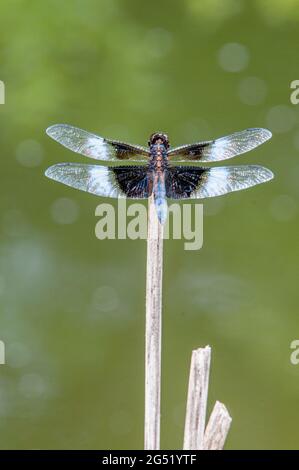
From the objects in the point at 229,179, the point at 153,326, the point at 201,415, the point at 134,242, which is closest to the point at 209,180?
the point at 229,179

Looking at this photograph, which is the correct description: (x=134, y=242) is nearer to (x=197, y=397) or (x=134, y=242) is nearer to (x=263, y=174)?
(x=263, y=174)

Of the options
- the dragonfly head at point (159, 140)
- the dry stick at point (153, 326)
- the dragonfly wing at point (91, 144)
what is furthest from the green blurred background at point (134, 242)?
the dry stick at point (153, 326)

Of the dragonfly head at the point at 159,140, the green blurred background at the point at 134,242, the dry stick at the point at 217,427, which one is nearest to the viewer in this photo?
the dry stick at the point at 217,427

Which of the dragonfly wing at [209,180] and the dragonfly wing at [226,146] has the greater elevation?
the dragonfly wing at [226,146]

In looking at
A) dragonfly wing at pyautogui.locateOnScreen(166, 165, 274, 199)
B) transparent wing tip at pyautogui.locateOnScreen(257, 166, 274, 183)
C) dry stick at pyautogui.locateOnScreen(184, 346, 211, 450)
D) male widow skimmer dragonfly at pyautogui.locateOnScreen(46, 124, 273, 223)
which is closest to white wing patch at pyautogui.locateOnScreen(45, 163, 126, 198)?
male widow skimmer dragonfly at pyautogui.locateOnScreen(46, 124, 273, 223)

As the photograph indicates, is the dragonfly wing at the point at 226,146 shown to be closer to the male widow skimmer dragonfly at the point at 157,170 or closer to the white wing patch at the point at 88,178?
the male widow skimmer dragonfly at the point at 157,170

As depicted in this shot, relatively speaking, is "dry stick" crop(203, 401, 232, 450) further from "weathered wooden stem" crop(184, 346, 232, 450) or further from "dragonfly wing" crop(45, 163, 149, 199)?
"dragonfly wing" crop(45, 163, 149, 199)
